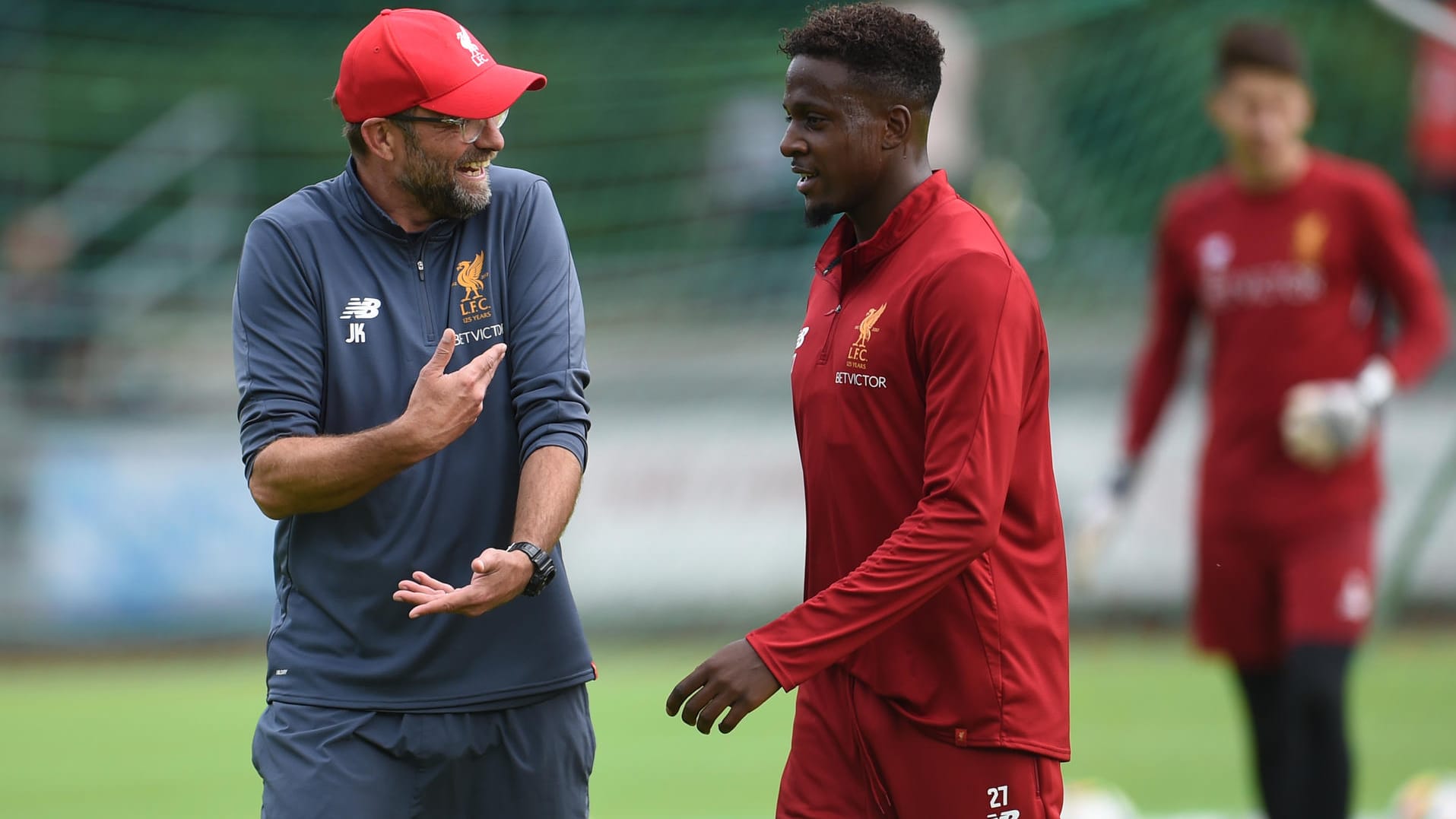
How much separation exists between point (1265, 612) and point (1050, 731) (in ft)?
9.36

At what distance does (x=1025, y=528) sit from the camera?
11.5ft

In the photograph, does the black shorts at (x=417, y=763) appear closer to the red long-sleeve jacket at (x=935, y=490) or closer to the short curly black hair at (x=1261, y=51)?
the red long-sleeve jacket at (x=935, y=490)

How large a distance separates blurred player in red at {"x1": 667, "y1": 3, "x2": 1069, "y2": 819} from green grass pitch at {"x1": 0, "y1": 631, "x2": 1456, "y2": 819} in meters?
3.89

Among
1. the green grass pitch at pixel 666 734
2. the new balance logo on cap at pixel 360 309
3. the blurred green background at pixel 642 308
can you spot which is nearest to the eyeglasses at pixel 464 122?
the new balance logo on cap at pixel 360 309

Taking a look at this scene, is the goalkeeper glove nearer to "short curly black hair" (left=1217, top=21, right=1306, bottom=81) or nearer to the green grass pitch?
"short curly black hair" (left=1217, top=21, right=1306, bottom=81)

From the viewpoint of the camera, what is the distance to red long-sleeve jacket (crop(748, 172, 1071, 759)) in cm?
328

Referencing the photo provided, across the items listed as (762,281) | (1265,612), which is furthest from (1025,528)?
(762,281)

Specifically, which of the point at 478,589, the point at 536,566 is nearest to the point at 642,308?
the point at 536,566

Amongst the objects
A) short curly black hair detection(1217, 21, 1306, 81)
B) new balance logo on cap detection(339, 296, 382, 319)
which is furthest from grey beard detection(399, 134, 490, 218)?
short curly black hair detection(1217, 21, 1306, 81)

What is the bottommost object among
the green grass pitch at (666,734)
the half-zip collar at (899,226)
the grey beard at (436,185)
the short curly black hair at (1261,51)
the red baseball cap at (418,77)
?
the green grass pitch at (666,734)

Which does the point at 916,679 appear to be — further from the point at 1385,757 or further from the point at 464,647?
the point at 1385,757

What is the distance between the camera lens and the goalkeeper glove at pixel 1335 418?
5.83 m

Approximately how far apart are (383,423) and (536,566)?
481 millimetres

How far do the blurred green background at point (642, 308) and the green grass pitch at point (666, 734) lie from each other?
0.06m
